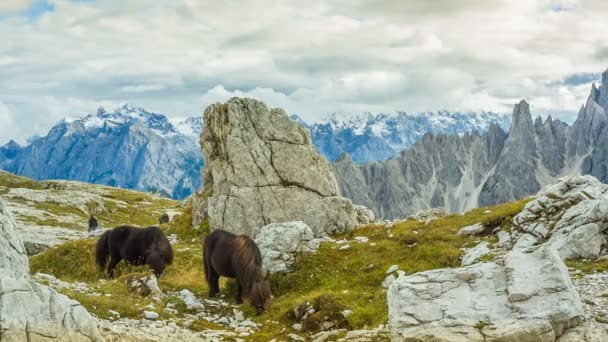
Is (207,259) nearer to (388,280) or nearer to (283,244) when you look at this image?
(283,244)

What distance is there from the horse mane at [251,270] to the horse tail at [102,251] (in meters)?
10.0

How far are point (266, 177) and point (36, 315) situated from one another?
34.1 metres

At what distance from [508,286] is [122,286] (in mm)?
15661

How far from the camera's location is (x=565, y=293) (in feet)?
43.2

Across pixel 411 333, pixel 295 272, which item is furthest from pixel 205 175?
pixel 411 333

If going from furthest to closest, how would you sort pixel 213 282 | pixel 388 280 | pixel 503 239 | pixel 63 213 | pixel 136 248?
pixel 63 213
pixel 136 248
pixel 503 239
pixel 213 282
pixel 388 280

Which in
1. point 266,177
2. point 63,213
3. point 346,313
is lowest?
point 63,213

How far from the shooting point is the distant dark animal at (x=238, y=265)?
71.7 feet

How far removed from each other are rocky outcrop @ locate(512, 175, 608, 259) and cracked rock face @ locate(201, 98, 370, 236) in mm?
17098

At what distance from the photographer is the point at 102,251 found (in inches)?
1176

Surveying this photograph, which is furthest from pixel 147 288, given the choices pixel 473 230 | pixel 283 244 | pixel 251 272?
pixel 473 230

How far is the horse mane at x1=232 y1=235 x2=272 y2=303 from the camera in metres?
21.7

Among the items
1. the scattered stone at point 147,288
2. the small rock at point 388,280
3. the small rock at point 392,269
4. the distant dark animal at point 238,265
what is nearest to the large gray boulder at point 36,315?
the scattered stone at point 147,288

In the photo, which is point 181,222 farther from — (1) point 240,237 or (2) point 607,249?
(2) point 607,249
